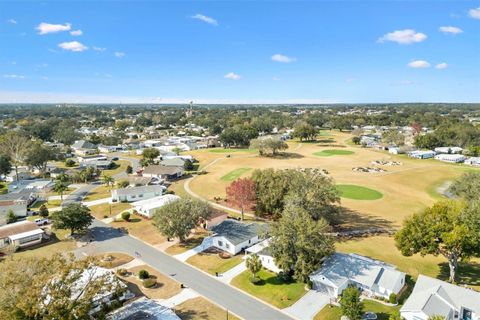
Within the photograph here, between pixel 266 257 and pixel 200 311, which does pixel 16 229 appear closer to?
pixel 200 311

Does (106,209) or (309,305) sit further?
(106,209)

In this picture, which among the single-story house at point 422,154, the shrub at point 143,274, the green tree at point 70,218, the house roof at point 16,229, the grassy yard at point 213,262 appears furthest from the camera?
the single-story house at point 422,154

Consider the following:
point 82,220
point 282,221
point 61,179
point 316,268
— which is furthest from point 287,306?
point 61,179

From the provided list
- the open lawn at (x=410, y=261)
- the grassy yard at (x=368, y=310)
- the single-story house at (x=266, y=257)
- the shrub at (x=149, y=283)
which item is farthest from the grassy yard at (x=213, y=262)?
the open lawn at (x=410, y=261)

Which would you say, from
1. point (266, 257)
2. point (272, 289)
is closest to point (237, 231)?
point (266, 257)

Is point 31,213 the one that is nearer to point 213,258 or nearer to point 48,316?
point 213,258

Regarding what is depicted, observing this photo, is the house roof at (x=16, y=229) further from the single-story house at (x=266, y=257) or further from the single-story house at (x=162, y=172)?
the single-story house at (x=162, y=172)
